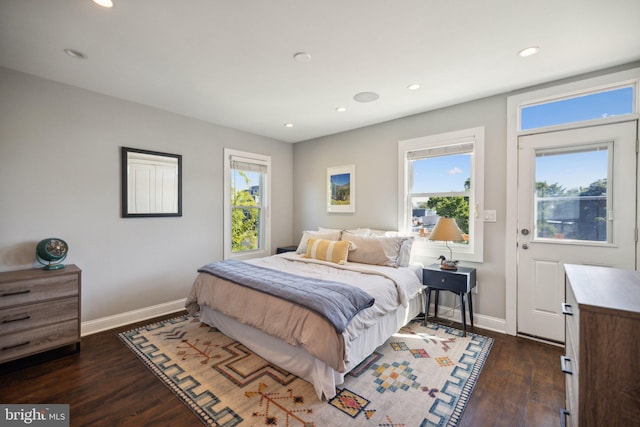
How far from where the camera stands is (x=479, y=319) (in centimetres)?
314

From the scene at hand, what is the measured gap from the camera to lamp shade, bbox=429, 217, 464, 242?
9.62ft

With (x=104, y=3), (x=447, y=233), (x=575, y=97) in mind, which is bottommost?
(x=447, y=233)

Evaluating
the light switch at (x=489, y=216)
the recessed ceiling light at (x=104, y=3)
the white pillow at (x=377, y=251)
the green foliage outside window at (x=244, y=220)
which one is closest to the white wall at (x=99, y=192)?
the green foliage outside window at (x=244, y=220)

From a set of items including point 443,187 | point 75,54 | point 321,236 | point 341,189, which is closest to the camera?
point 75,54

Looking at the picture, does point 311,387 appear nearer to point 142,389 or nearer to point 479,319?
point 142,389

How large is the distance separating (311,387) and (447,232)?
2.01 m

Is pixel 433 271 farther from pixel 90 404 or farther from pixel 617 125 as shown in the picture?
pixel 90 404

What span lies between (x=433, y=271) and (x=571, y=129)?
1.86m

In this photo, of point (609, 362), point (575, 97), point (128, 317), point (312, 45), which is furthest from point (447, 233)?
point (128, 317)

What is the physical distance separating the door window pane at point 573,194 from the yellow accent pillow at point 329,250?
6.53 feet

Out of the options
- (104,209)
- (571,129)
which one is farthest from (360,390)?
(104,209)

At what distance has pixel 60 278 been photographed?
2486 mm

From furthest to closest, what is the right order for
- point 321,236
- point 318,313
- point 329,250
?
point 321,236
point 329,250
point 318,313

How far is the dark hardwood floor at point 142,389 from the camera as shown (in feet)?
5.79
